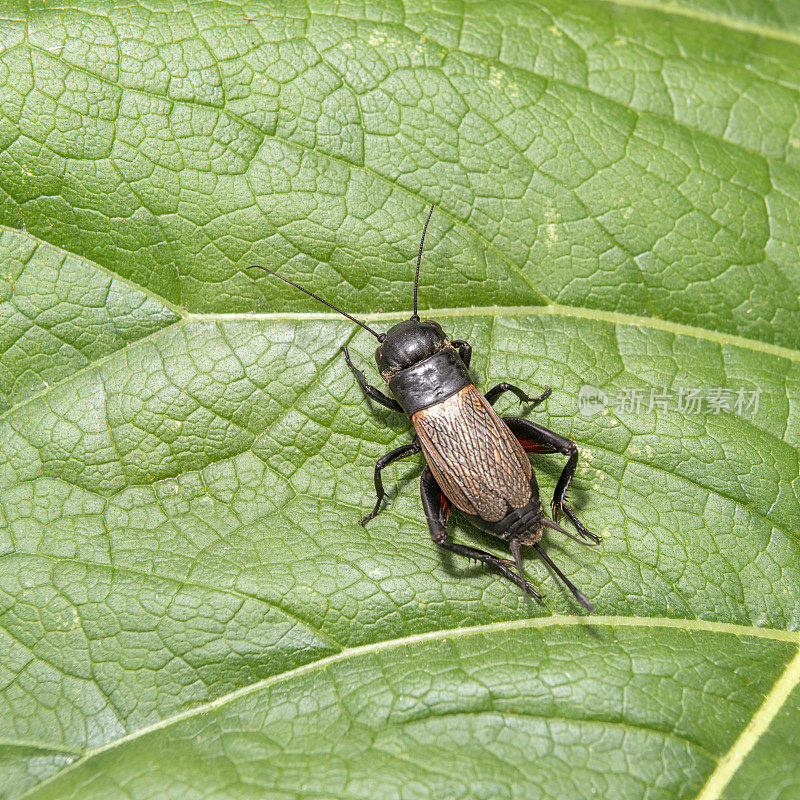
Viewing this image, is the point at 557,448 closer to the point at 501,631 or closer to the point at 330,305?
the point at 501,631

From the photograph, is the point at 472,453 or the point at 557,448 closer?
the point at 557,448

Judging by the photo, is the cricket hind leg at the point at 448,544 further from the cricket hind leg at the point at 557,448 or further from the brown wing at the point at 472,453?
the cricket hind leg at the point at 557,448

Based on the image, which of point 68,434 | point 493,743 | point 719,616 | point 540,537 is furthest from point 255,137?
point 719,616

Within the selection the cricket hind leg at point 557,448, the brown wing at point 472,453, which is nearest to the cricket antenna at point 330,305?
the brown wing at point 472,453

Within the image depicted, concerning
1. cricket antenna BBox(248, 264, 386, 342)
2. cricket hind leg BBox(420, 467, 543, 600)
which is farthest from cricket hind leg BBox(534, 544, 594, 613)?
cricket antenna BBox(248, 264, 386, 342)

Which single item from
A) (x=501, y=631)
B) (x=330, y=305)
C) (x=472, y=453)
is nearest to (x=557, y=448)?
(x=472, y=453)

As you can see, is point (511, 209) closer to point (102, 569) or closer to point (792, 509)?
point (792, 509)
